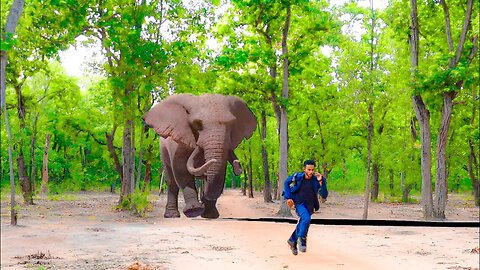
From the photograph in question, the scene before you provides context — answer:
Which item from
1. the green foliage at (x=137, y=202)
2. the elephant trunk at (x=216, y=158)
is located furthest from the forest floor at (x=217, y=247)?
the green foliage at (x=137, y=202)

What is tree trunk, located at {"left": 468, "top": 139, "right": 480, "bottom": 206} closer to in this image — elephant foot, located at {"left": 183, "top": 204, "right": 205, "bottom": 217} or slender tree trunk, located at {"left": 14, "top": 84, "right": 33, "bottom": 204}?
elephant foot, located at {"left": 183, "top": 204, "right": 205, "bottom": 217}

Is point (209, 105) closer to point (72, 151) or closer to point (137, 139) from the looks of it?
point (137, 139)

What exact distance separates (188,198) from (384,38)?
55.6 feet

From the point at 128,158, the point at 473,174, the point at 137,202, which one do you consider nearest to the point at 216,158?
the point at 137,202

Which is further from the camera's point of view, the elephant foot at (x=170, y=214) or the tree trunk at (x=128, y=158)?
the tree trunk at (x=128, y=158)

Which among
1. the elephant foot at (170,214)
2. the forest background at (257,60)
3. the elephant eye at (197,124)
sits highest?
the forest background at (257,60)

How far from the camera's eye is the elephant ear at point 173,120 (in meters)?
16.0

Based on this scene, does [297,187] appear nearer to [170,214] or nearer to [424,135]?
[170,214]

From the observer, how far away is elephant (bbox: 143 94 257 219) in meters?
15.0

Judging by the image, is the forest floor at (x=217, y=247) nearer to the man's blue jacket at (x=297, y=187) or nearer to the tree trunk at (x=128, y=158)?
the man's blue jacket at (x=297, y=187)

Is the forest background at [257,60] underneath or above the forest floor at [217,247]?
above

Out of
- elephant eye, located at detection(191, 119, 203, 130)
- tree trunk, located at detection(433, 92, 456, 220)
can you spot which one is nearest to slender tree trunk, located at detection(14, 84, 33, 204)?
elephant eye, located at detection(191, 119, 203, 130)

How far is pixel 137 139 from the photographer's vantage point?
3167 centimetres

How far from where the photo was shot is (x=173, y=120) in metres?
16.3
